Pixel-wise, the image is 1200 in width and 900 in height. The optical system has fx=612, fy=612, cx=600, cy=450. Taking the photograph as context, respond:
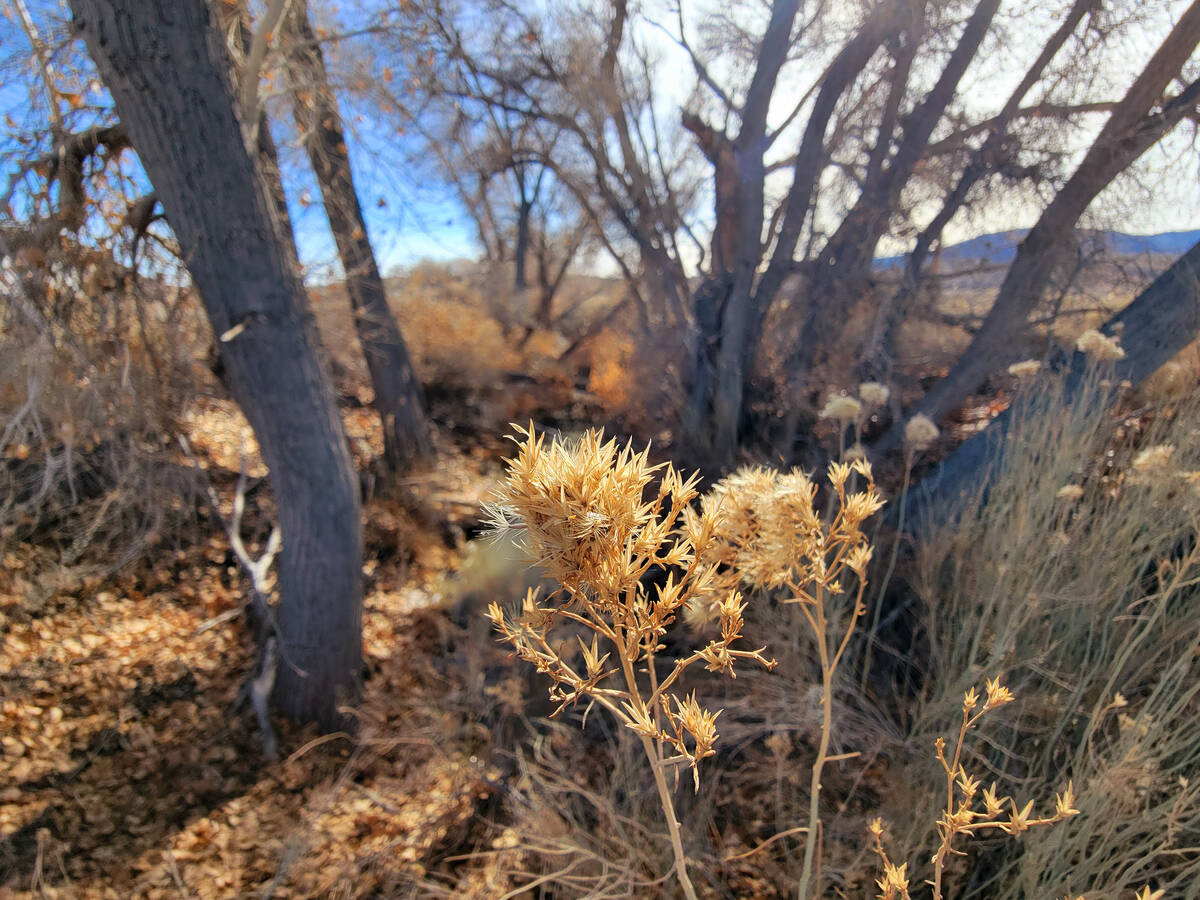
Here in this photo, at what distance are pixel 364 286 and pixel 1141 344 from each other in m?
6.16

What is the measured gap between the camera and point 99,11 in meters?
2.58

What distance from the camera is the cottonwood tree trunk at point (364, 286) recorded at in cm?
457

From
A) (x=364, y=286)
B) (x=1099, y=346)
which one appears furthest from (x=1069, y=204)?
(x=364, y=286)

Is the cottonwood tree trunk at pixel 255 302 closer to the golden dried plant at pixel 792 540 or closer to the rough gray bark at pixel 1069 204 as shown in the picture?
the golden dried plant at pixel 792 540

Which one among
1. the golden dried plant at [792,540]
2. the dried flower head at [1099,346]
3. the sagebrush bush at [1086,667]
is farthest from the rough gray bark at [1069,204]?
the golden dried plant at [792,540]

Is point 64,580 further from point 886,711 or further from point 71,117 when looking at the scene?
point 886,711

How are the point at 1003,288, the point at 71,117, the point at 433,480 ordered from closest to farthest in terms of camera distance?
1. the point at 71,117
2. the point at 1003,288
3. the point at 433,480

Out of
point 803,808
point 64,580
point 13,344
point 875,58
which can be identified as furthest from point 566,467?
point 875,58

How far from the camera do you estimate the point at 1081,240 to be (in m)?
5.12

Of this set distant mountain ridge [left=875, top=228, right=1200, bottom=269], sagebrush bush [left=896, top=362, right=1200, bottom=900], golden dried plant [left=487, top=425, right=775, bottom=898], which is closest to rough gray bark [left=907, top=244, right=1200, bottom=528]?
distant mountain ridge [left=875, top=228, right=1200, bottom=269]

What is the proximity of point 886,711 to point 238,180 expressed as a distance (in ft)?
12.8

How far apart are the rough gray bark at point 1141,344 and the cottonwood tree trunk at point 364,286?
4416mm

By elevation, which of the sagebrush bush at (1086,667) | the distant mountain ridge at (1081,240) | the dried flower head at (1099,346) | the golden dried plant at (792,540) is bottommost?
the sagebrush bush at (1086,667)

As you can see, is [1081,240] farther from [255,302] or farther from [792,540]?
[255,302]
